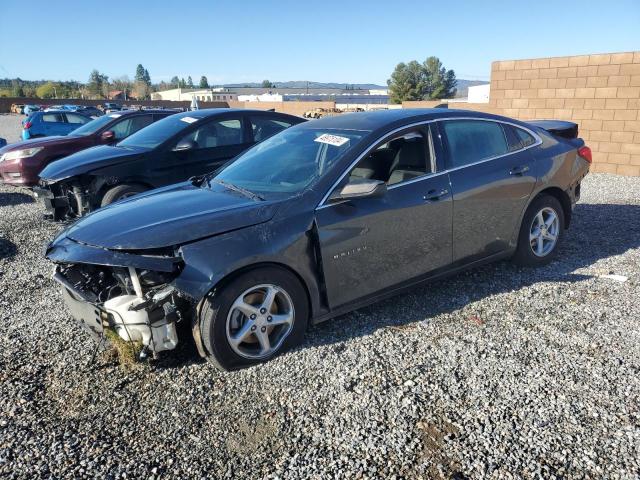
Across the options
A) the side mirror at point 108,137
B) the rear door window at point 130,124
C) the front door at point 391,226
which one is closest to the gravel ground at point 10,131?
the rear door window at point 130,124

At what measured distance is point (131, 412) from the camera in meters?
2.95

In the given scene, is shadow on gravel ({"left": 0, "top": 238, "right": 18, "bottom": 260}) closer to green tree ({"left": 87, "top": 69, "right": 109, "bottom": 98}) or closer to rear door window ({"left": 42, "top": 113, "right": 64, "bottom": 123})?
rear door window ({"left": 42, "top": 113, "right": 64, "bottom": 123})

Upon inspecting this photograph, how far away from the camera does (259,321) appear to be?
330 centimetres

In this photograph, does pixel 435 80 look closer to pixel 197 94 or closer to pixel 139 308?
pixel 197 94

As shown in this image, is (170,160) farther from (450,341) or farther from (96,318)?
(450,341)

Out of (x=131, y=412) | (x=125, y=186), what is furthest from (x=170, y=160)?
(x=131, y=412)

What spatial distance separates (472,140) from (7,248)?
571 cm

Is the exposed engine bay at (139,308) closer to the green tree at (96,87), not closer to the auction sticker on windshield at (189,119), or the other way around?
the auction sticker on windshield at (189,119)

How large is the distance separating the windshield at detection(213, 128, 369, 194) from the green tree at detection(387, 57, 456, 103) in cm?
7898

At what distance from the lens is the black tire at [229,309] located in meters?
3.11

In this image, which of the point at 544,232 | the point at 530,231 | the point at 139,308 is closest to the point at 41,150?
the point at 139,308

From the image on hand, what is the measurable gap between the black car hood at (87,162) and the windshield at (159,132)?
0.21 m

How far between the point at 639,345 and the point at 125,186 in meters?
5.85

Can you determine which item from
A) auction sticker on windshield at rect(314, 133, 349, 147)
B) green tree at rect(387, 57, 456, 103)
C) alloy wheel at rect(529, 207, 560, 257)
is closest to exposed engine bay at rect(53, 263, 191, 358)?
auction sticker on windshield at rect(314, 133, 349, 147)
